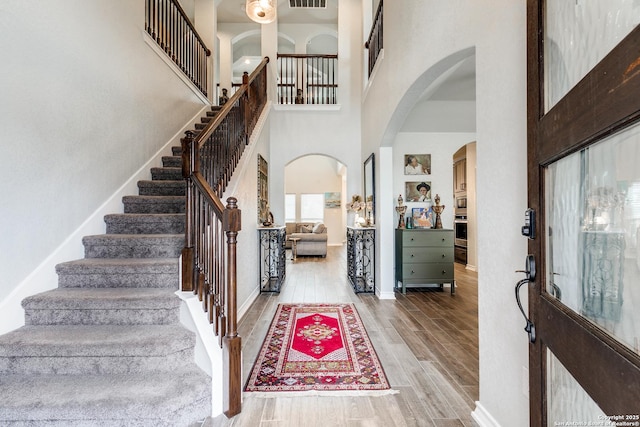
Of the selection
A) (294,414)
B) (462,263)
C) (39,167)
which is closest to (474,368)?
(294,414)

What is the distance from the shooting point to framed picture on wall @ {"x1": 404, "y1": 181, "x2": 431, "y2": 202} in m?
5.14

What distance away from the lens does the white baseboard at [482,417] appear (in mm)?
1591

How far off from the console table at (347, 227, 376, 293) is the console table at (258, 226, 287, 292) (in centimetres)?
120

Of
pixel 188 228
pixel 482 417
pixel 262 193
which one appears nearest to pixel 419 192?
pixel 262 193

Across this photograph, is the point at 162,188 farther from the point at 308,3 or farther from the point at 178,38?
the point at 308,3

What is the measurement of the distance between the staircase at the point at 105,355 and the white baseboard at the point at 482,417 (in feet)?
5.16

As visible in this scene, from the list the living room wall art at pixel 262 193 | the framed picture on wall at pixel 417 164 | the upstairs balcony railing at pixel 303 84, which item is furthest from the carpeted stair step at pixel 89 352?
the upstairs balcony railing at pixel 303 84

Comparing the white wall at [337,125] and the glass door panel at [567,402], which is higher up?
the white wall at [337,125]

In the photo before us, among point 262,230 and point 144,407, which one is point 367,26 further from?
point 144,407

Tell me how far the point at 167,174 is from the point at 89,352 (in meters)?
2.31

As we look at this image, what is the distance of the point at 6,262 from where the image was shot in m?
1.93

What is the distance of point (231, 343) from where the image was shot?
1.86 metres

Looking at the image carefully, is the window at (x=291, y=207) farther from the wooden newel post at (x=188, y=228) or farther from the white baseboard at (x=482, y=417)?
the white baseboard at (x=482, y=417)

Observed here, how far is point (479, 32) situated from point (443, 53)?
41 centimetres
